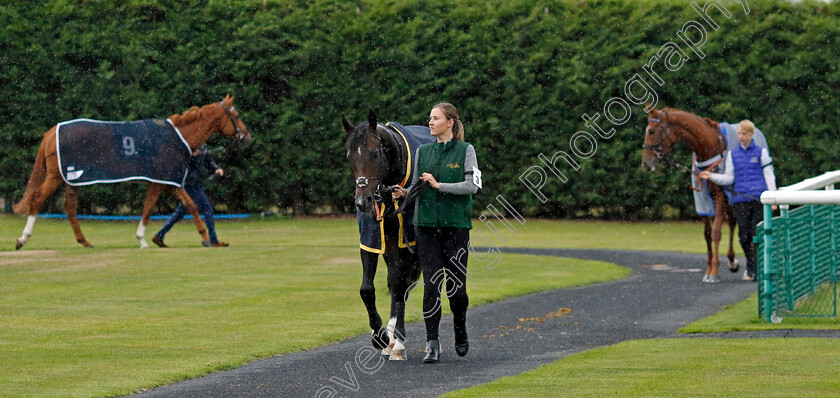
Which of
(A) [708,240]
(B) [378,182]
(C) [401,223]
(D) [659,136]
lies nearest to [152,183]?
(D) [659,136]

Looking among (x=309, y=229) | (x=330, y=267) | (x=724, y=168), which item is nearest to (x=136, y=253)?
(x=330, y=267)

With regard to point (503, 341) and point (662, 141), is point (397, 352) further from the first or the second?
point (662, 141)

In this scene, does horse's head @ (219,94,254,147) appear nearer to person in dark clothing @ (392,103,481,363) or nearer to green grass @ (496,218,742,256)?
green grass @ (496,218,742,256)

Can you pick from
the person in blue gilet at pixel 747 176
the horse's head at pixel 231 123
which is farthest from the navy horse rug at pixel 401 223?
the horse's head at pixel 231 123

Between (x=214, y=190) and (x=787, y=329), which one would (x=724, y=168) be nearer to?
(x=787, y=329)

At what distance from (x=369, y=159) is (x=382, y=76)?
16.2 m

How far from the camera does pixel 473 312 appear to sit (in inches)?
439

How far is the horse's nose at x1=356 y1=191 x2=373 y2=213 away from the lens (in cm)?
723

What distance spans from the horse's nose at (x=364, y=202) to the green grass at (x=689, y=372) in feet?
4.20

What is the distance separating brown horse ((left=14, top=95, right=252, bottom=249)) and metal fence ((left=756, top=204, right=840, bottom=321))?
30.1 feet

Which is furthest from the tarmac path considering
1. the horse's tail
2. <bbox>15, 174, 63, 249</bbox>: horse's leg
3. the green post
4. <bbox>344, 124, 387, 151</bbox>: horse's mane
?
the horse's tail

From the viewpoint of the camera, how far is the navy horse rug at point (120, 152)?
17438 millimetres

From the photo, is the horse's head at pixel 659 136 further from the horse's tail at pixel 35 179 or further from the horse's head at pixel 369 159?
the horse's tail at pixel 35 179

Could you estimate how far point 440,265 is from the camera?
7.82 meters
